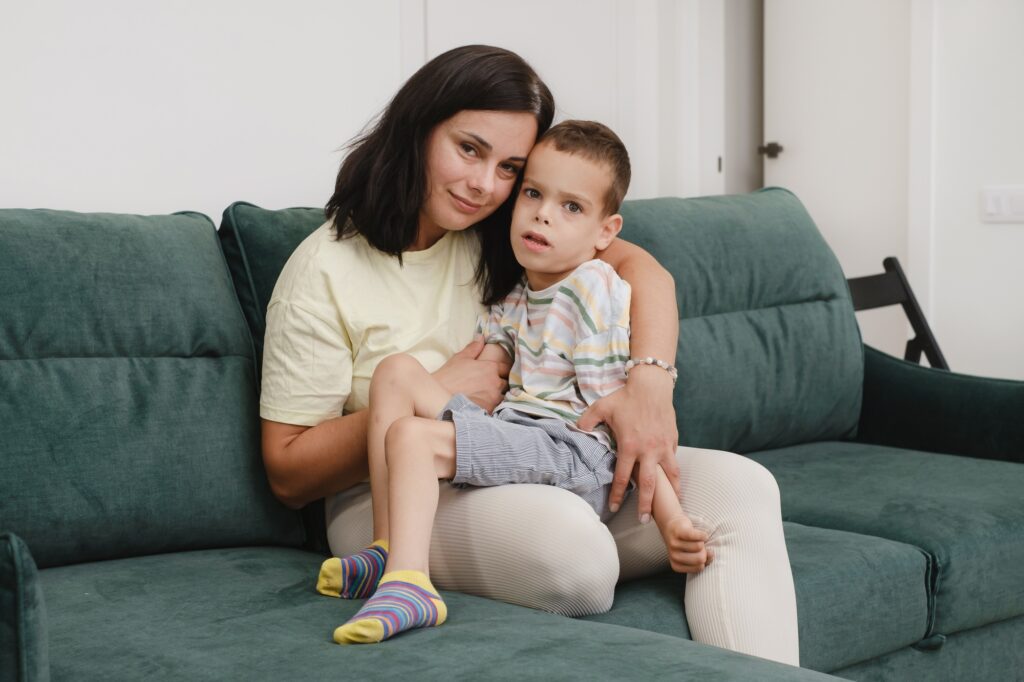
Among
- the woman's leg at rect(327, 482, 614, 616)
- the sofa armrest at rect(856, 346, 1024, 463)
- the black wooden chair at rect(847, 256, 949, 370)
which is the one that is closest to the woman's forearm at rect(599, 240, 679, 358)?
the woman's leg at rect(327, 482, 614, 616)

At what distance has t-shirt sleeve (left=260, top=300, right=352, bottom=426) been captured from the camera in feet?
5.83

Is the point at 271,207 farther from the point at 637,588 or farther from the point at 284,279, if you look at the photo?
the point at 637,588

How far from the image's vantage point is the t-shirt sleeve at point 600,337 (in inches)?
68.2

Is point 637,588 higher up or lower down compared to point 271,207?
lower down

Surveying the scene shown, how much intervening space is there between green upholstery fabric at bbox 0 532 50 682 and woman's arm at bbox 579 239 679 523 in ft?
2.71

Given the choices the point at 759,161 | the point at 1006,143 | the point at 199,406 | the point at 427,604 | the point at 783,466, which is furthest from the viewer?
the point at 759,161

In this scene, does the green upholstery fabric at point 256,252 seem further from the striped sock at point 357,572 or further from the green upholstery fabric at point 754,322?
the green upholstery fabric at point 754,322

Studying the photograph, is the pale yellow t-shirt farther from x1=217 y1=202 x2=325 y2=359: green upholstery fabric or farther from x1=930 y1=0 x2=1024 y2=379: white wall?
x1=930 y1=0 x2=1024 y2=379: white wall

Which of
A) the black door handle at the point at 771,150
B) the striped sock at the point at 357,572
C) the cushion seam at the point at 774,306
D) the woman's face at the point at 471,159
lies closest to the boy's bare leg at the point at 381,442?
the striped sock at the point at 357,572

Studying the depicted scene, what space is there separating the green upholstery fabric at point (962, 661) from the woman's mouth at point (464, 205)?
0.94 metres

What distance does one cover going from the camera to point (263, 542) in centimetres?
190

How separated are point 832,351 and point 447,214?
1183mm

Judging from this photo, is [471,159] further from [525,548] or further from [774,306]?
[774,306]

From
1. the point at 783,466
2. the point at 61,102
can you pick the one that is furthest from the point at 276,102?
the point at 783,466
